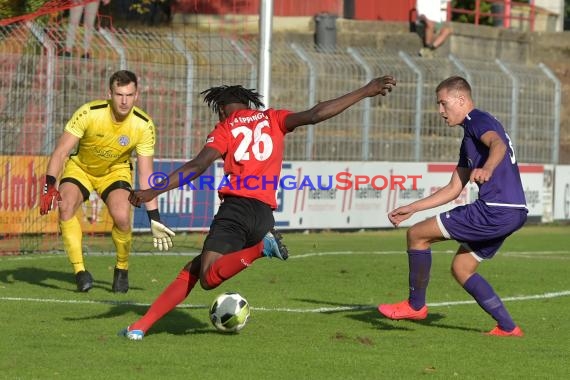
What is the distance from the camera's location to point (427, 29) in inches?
1169

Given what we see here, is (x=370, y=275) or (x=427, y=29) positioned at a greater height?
(x=427, y=29)

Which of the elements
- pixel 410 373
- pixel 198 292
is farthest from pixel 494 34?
pixel 410 373

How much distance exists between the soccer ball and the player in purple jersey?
1.28 meters

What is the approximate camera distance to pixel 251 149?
948 centimetres

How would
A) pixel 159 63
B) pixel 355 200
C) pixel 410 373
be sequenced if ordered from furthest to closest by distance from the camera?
pixel 355 200, pixel 159 63, pixel 410 373

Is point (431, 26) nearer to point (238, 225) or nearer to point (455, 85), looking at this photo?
point (455, 85)

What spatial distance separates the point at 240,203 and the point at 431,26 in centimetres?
2085

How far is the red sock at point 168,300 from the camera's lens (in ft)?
30.7

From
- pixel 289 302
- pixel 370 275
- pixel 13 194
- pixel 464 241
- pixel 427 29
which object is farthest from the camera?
pixel 427 29

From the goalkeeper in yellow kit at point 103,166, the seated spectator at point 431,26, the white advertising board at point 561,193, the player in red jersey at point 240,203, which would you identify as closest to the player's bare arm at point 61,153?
the goalkeeper in yellow kit at point 103,166

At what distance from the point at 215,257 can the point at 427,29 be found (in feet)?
69.3

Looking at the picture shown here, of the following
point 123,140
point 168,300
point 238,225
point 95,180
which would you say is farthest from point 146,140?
point 168,300

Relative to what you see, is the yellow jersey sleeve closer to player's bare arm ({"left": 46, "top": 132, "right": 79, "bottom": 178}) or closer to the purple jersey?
player's bare arm ({"left": 46, "top": 132, "right": 79, "bottom": 178})

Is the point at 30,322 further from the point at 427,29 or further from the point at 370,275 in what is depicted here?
Result: the point at 427,29
